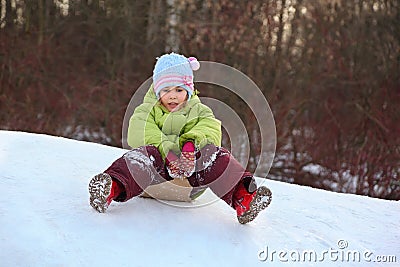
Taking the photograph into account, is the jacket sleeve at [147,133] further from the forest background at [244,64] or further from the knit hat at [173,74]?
the forest background at [244,64]

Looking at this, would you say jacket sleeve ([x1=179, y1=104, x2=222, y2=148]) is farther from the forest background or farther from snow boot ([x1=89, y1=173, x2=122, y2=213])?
the forest background

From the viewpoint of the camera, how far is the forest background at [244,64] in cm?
712

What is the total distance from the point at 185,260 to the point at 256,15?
5.66 m

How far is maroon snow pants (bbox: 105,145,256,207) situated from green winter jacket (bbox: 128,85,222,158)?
0.05 metres

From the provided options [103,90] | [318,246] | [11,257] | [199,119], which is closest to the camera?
[11,257]

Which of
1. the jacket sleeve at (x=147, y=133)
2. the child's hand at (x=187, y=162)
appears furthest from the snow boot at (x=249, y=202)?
the jacket sleeve at (x=147, y=133)

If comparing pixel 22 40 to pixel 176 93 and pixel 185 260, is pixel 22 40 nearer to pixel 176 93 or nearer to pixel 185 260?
pixel 176 93

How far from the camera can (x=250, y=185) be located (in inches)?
95.7

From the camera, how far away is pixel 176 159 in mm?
2449

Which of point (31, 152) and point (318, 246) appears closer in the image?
point (318, 246)

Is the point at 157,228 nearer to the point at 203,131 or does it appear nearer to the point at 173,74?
the point at 203,131

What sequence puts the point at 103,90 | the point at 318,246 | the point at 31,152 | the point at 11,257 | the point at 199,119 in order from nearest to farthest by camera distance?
the point at 11,257 → the point at 318,246 → the point at 199,119 → the point at 31,152 → the point at 103,90

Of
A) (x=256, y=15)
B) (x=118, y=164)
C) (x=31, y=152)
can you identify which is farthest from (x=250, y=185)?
(x=256, y=15)

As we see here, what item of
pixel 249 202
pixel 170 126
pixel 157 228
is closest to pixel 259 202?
pixel 249 202
